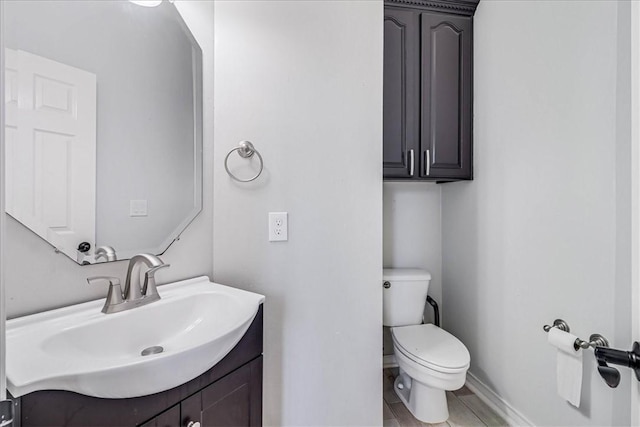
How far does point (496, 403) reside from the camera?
1.51m

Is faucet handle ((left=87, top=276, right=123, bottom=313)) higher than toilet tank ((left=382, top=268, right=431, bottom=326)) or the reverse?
higher

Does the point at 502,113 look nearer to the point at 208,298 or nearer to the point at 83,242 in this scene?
the point at 208,298

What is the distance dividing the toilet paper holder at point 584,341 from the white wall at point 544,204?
3cm

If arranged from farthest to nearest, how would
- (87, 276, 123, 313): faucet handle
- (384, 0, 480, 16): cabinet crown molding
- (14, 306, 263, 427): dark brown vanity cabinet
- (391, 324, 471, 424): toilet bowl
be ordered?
(384, 0, 480, 16): cabinet crown molding, (391, 324, 471, 424): toilet bowl, (87, 276, 123, 313): faucet handle, (14, 306, 263, 427): dark brown vanity cabinet

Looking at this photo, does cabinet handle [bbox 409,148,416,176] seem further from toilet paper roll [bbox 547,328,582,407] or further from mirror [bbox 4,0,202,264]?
mirror [bbox 4,0,202,264]

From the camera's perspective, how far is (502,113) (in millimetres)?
1451

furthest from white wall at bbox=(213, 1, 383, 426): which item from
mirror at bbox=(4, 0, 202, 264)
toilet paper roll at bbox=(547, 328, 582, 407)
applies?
toilet paper roll at bbox=(547, 328, 582, 407)

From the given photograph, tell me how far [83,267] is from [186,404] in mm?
497

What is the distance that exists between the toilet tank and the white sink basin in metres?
1.01

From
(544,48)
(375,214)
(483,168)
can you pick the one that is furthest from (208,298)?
(544,48)

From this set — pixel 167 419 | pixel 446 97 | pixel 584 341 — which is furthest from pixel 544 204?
pixel 167 419

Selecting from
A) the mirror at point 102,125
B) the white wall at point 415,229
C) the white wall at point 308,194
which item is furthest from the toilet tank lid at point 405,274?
the mirror at point 102,125

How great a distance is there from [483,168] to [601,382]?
106 centimetres

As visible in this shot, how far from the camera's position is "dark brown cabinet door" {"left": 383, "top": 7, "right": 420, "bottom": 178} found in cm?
158
